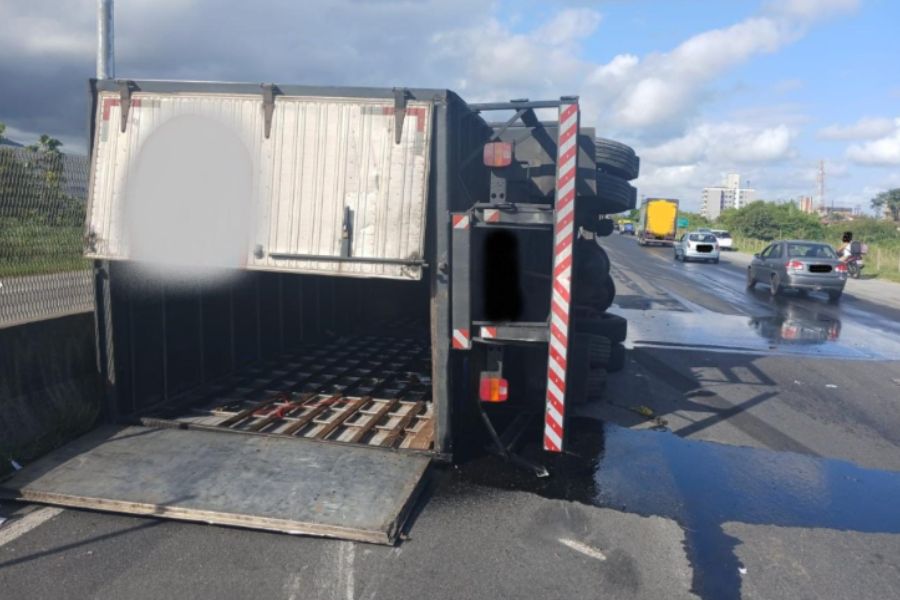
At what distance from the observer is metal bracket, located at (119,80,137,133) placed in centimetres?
601

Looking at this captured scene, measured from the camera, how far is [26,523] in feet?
15.4

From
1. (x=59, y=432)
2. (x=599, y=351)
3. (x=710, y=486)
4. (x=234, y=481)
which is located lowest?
(x=710, y=486)

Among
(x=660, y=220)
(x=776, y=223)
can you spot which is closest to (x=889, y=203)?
(x=776, y=223)

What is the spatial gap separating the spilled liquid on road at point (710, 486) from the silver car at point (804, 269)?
15.5 m

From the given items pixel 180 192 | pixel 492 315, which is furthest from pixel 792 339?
pixel 180 192

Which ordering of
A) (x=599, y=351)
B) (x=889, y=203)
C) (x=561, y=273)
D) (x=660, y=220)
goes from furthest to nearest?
(x=889, y=203) → (x=660, y=220) → (x=599, y=351) → (x=561, y=273)

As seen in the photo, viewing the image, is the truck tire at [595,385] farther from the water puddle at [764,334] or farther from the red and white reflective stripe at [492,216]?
the water puddle at [764,334]

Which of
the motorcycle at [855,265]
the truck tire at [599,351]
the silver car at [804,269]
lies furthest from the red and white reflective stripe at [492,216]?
the motorcycle at [855,265]

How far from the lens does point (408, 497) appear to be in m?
5.06

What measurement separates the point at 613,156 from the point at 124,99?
5.35m

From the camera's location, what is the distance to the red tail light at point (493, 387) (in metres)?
5.94

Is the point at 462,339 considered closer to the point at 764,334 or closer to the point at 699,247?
the point at 764,334

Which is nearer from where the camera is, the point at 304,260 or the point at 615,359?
the point at 304,260

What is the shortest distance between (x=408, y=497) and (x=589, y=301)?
536 centimetres
